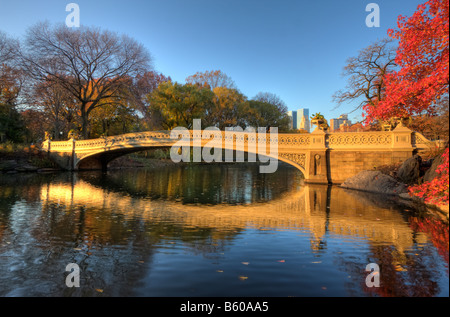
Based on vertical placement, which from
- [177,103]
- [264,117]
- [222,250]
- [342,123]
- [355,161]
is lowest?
[222,250]

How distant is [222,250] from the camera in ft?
16.2

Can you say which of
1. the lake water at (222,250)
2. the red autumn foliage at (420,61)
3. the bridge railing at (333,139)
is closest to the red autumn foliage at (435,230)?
the lake water at (222,250)

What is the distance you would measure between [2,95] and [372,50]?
3711 cm

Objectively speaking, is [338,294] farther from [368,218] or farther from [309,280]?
[368,218]

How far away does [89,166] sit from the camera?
29.9 meters

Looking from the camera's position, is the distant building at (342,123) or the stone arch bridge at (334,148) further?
the distant building at (342,123)

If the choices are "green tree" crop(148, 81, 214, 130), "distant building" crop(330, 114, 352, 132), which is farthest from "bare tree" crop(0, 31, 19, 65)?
"distant building" crop(330, 114, 352, 132)

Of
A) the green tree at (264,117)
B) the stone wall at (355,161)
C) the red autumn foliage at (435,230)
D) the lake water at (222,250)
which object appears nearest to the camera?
the lake water at (222,250)

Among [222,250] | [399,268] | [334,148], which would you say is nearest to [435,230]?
[399,268]

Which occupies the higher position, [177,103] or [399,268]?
[177,103]

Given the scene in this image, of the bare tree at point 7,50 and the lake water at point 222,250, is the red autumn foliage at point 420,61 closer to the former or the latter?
the lake water at point 222,250

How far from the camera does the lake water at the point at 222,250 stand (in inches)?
136

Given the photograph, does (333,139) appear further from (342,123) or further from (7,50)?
(342,123)
